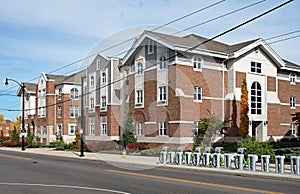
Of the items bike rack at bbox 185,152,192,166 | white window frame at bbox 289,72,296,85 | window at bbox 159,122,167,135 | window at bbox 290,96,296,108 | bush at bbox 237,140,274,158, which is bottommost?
bike rack at bbox 185,152,192,166

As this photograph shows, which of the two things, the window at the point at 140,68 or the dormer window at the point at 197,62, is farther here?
the window at the point at 140,68

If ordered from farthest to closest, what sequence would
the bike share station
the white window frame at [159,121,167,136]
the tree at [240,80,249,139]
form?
the tree at [240,80,249,139] → the white window frame at [159,121,167,136] → the bike share station

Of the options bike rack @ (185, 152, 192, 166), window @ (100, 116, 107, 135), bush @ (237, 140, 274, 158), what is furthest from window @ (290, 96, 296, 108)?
bike rack @ (185, 152, 192, 166)

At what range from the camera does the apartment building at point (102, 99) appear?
4447cm

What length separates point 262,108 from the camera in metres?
41.0

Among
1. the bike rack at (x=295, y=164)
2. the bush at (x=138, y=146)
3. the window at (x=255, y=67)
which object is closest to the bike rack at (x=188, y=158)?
the bike rack at (x=295, y=164)

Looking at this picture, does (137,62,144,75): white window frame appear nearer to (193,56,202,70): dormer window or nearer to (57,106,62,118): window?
(193,56,202,70): dormer window

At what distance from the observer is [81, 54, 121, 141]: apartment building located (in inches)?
1751

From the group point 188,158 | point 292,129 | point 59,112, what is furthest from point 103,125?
point 188,158

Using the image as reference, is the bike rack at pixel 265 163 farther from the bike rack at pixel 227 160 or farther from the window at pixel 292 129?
the window at pixel 292 129

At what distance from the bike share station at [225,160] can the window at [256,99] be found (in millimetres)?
16573

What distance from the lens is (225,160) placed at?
20.8 m

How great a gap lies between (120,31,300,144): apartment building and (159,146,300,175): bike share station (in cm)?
1068

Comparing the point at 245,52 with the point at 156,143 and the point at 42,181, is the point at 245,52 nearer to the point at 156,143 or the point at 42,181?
the point at 156,143
